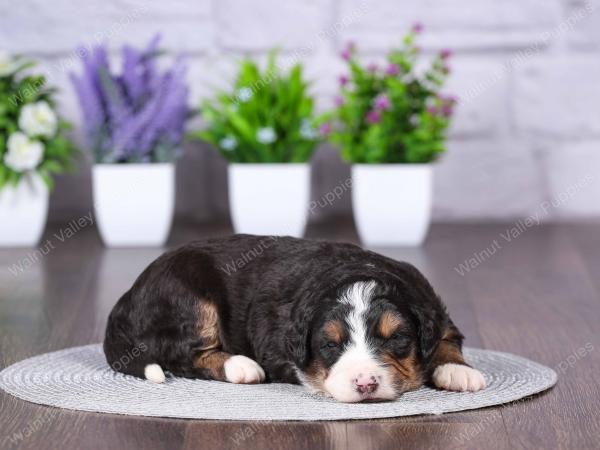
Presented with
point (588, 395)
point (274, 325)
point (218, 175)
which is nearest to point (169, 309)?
point (274, 325)

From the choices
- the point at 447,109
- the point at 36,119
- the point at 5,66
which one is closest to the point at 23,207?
the point at 36,119

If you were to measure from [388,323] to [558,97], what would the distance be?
13.2ft

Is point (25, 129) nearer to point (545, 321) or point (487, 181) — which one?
point (487, 181)

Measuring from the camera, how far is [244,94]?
5473 millimetres

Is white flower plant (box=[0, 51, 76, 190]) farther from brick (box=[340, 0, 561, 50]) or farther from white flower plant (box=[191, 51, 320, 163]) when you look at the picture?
brick (box=[340, 0, 561, 50])

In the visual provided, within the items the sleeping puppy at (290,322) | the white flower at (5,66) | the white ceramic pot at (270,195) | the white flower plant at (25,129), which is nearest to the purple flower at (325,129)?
the white ceramic pot at (270,195)

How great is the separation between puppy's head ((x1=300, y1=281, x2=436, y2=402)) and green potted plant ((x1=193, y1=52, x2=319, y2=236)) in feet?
9.39

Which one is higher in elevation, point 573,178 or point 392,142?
point 392,142

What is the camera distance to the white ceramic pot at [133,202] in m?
5.41

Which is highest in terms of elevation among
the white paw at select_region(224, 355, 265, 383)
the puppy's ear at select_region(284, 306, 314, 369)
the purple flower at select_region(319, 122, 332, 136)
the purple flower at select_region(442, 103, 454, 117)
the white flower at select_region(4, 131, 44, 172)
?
the purple flower at select_region(442, 103, 454, 117)

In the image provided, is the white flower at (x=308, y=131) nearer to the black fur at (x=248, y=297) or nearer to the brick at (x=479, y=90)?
the brick at (x=479, y=90)

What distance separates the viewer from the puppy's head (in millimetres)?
2494

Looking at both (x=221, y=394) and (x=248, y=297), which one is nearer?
(x=221, y=394)

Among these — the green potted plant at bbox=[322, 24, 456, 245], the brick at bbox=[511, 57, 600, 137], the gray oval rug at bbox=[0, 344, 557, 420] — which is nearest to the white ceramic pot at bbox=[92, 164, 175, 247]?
the green potted plant at bbox=[322, 24, 456, 245]
